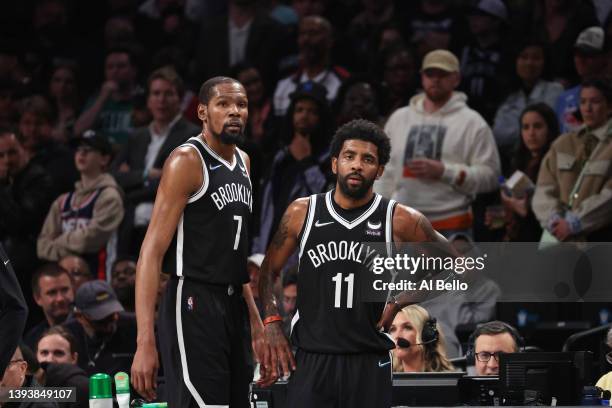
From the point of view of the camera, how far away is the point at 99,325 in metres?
9.49

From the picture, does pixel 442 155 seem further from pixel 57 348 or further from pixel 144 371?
pixel 144 371

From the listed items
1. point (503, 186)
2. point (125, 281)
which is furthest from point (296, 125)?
point (125, 281)

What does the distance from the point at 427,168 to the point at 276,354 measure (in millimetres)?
3728

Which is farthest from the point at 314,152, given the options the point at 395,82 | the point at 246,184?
the point at 246,184

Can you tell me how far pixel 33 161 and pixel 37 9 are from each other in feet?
10.3

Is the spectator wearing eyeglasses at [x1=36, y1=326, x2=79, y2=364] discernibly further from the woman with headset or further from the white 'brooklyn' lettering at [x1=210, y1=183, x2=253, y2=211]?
the white 'brooklyn' lettering at [x1=210, y1=183, x2=253, y2=211]

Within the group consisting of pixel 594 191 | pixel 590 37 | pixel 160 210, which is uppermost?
pixel 590 37

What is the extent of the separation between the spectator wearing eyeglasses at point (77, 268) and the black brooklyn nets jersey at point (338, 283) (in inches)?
182

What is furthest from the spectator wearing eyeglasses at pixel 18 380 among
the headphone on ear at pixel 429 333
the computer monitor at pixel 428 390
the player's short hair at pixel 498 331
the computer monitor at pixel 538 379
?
the player's short hair at pixel 498 331

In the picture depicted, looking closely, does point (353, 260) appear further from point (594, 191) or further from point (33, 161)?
point (33, 161)

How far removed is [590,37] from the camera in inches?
422

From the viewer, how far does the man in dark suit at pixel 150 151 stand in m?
11.0

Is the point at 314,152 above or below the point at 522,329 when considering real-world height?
above

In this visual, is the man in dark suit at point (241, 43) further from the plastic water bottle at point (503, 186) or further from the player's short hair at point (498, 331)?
the player's short hair at point (498, 331)
